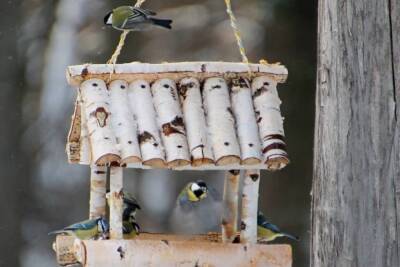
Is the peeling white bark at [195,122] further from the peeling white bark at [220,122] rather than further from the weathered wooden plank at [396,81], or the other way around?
the weathered wooden plank at [396,81]

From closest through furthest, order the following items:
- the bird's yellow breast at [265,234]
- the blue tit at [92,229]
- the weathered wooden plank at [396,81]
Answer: the weathered wooden plank at [396,81] < the blue tit at [92,229] < the bird's yellow breast at [265,234]

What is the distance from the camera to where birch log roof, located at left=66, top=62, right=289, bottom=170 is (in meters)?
4.06

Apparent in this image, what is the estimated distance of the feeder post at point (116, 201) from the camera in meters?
4.19

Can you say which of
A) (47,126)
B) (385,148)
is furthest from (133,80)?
(47,126)

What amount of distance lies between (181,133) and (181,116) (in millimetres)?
83

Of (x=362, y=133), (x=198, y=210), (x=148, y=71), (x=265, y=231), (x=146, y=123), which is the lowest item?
(x=265, y=231)

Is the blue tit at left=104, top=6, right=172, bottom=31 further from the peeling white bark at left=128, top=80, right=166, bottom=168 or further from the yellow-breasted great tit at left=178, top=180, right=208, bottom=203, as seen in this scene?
the peeling white bark at left=128, top=80, right=166, bottom=168

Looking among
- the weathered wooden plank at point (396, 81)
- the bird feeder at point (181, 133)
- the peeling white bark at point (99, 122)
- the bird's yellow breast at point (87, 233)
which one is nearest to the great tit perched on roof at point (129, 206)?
the bird's yellow breast at point (87, 233)

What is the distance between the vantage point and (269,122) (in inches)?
166

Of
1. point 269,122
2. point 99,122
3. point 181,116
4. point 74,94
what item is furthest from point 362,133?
point 74,94

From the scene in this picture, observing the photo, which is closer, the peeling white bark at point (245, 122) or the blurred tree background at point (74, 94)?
the peeling white bark at point (245, 122)

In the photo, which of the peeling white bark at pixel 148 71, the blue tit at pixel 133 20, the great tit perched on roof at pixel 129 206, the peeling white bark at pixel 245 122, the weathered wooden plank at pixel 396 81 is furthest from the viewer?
the blue tit at pixel 133 20

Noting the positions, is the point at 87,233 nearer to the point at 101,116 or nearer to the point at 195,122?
the point at 101,116

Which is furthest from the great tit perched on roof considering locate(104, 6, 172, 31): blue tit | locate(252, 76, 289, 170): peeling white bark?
locate(104, 6, 172, 31): blue tit
